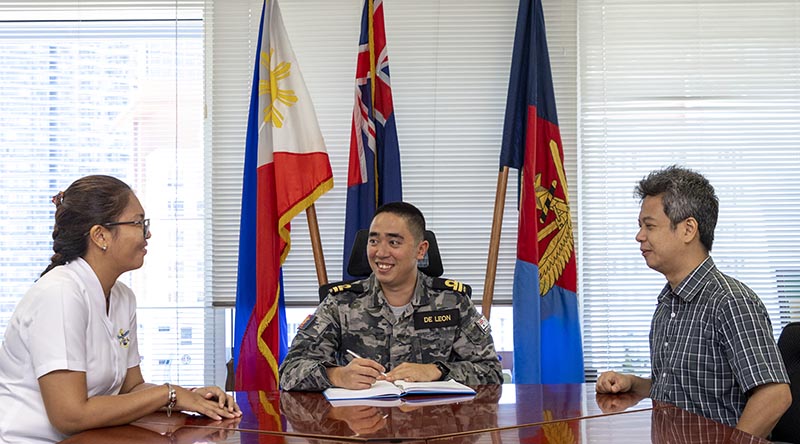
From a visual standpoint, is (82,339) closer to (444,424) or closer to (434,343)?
(444,424)

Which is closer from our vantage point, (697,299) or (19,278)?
(697,299)

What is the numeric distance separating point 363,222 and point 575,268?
→ 1093 mm

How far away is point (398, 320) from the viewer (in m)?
3.07

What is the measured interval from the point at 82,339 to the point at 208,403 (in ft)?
1.23

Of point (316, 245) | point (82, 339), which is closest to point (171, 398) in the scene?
point (82, 339)

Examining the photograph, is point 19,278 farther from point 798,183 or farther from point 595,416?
point 798,183

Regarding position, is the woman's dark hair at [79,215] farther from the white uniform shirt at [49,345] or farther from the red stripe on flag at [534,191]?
the red stripe on flag at [534,191]

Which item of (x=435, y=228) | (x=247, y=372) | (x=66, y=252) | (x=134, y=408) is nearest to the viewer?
(x=134, y=408)

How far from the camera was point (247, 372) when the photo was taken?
156 inches

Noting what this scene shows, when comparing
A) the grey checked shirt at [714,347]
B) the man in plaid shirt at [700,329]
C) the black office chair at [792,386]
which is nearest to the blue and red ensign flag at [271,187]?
the man in plaid shirt at [700,329]

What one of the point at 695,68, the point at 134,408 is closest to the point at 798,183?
the point at 695,68

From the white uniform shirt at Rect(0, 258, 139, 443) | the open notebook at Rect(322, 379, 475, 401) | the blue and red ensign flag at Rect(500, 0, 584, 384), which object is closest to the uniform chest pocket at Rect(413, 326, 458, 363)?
the open notebook at Rect(322, 379, 475, 401)

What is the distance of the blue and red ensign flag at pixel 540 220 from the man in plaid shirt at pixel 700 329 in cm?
139

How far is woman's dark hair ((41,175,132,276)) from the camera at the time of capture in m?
2.29
